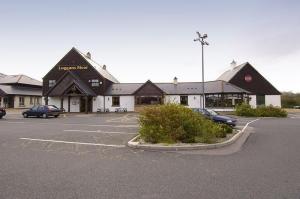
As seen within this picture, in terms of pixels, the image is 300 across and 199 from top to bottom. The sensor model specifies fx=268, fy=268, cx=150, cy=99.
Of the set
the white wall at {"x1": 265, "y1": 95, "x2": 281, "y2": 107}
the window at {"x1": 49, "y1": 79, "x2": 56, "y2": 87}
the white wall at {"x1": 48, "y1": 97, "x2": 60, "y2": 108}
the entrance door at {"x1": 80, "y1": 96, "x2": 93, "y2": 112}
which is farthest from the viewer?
the white wall at {"x1": 265, "y1": 95, "x2": 281, "y2": 107}

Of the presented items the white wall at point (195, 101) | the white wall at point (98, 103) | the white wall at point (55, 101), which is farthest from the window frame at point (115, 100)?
the white wall at point (195, 101)

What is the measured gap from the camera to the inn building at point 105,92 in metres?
41.8

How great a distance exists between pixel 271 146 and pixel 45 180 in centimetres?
870

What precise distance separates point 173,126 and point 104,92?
34284 millimetres

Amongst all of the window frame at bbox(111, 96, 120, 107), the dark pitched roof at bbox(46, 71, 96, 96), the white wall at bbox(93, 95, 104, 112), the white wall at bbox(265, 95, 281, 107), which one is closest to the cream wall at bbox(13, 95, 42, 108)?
the dark pitched roof at bbox(46, 71, 96, 96)

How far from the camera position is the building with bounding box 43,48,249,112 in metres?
41.8

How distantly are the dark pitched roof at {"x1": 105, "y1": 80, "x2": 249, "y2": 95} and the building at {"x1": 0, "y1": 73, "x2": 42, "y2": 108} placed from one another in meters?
18.8

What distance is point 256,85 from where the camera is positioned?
46.7 meters

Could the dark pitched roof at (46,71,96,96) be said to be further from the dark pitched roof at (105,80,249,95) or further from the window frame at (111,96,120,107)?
the dark pitched roof at (105,80,249,95)

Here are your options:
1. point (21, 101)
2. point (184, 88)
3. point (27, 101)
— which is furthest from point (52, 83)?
point (184, 88)

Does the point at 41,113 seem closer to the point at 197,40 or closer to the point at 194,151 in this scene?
the point at 197,40

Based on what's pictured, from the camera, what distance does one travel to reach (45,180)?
6.02m

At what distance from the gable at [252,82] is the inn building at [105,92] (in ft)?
3.44

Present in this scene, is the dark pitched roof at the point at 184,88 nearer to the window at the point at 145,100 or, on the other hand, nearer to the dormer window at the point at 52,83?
the window at the point at 145,100
